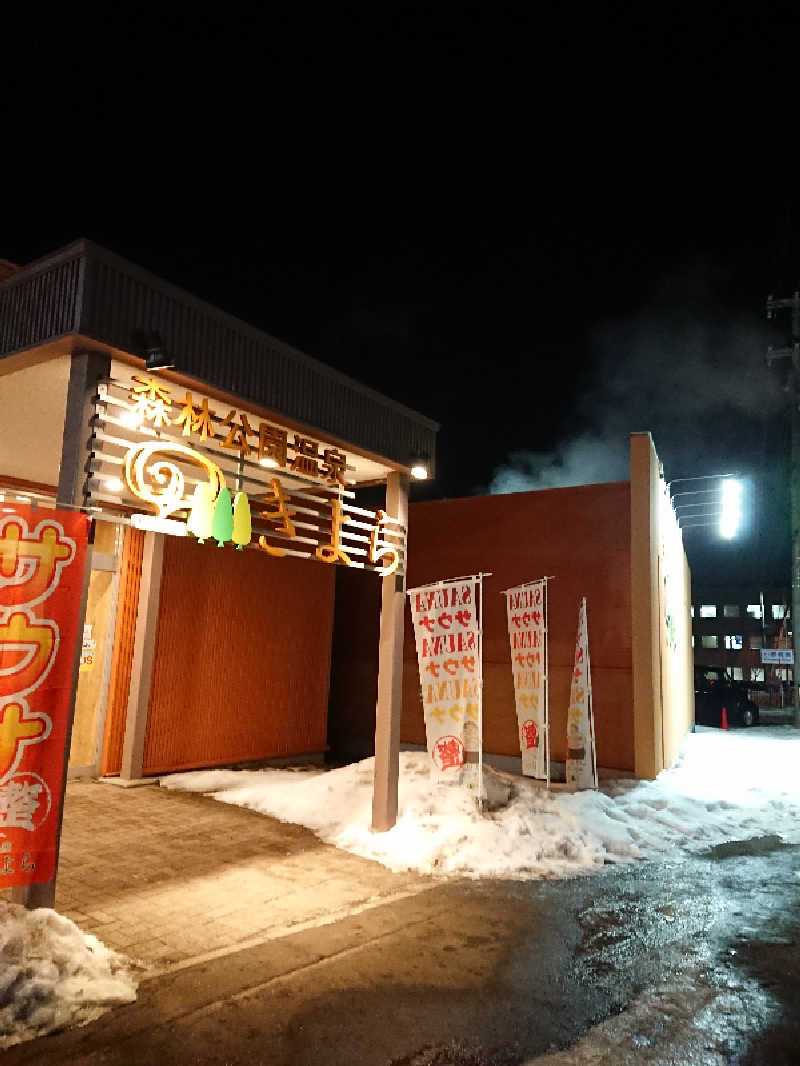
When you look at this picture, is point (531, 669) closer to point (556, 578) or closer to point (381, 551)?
point (556, 578)

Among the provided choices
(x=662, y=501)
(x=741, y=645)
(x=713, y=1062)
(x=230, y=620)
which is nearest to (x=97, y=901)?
(x=713, y=1062)

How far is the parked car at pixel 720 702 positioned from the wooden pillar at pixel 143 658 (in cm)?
1991

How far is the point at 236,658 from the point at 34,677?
24.5 feet

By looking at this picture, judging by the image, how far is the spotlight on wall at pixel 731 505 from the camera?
72.1 ft

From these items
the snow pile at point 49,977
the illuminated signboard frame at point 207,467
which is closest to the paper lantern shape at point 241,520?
the illuminated signboard frame at point 207,467

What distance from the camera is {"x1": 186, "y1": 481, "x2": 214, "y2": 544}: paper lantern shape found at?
230 inches

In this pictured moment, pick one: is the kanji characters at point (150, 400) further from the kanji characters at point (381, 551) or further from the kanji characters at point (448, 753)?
the kanji characters at point (448, 753)

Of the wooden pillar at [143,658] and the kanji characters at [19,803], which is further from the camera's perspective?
the wooden pillar at [143,658]

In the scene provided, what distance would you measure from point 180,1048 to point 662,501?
12400 mm

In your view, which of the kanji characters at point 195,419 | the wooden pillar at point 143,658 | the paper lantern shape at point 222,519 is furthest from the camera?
the wooden pillar at point 143,658

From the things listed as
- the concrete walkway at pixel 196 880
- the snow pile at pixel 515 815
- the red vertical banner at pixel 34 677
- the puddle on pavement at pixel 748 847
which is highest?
the red vertical banner at pixel 34 677

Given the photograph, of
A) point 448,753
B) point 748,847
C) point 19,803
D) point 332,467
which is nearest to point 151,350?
point 332,467

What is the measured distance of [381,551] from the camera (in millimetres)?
8219

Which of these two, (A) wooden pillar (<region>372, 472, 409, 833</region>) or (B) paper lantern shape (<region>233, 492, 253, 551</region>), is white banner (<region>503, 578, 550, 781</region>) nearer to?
(A) wooden pillar (<region>372, 472, 409, 833</region>)
